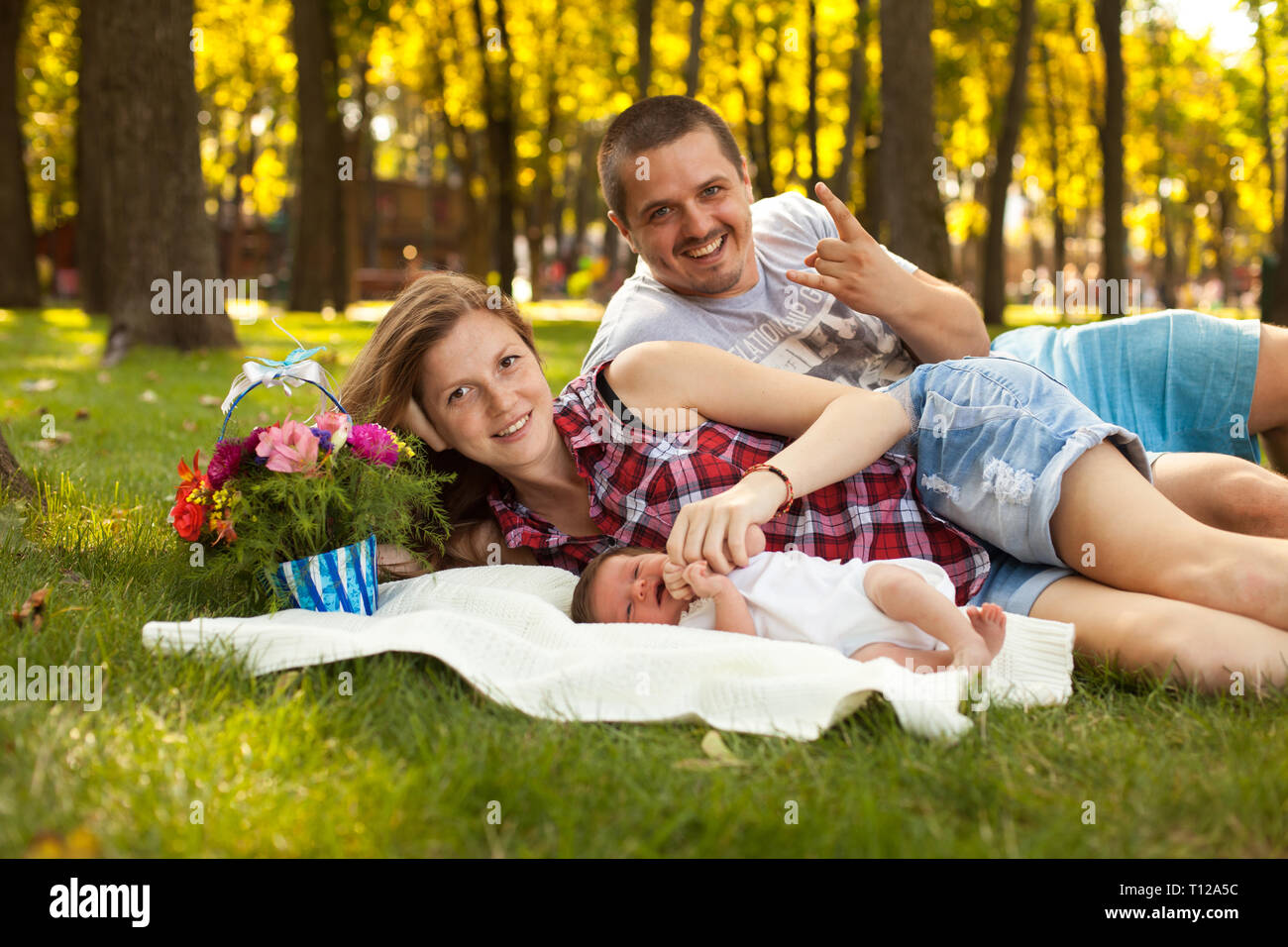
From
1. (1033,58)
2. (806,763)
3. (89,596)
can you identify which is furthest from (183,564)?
(1033,58)

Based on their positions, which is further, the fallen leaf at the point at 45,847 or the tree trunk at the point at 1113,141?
the tree trunk at the point at 1113,141

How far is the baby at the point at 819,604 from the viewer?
2.65 metres

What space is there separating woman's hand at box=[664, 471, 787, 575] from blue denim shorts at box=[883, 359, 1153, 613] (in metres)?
0.63

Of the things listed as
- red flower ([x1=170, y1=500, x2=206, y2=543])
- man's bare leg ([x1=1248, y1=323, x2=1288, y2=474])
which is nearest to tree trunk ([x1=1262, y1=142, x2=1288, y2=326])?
man's bare leg ([x1=1248, y1=323, x2=1288, y2=474])

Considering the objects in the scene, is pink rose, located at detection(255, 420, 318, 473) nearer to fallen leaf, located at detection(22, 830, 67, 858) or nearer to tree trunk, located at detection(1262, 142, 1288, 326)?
fallen leaf, located at detection(22, 830, 67, 858)

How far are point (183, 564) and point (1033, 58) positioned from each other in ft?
83.9

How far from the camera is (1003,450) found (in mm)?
2971

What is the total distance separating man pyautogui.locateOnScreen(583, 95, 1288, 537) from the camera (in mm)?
3689

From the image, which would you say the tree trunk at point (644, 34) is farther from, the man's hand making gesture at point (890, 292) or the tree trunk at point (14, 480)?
the tree trunk at point (14, 480)

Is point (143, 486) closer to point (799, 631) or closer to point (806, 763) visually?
point (799, 631)

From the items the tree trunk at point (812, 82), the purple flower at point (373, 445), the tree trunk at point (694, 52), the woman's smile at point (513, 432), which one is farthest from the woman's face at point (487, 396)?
the tree trunk at point (812, 82)

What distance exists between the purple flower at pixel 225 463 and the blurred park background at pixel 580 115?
3.30 ft

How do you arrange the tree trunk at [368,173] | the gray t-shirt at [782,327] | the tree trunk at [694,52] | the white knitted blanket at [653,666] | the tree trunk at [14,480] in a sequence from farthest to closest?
the tree trunk at [368,173] < the tree trunk at [694,52] < the gray t-shirt at [782,327] < the tree trunk at [14,480] < the white knitted blanket at [653,666]

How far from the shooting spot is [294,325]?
51.0ft
